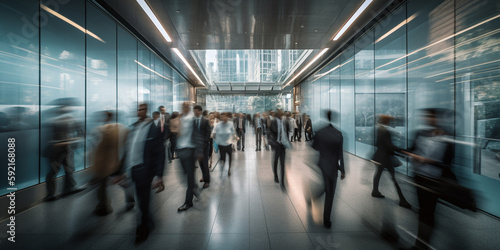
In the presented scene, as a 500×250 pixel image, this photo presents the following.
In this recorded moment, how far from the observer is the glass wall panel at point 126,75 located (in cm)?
838

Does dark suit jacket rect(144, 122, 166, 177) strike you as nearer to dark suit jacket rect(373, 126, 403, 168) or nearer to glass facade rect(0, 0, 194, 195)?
glass facade rect(0, 0, 194, 195)

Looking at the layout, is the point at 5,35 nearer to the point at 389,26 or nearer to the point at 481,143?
the point at 481,143

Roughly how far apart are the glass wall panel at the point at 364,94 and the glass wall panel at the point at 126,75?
9.57 meters

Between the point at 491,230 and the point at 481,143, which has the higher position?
the point at 481,143

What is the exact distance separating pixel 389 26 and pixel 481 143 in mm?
4982

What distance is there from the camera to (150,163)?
330 centimetres

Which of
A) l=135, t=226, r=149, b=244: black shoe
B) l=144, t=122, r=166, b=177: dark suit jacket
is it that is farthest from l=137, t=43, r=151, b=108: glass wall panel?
l=135, t=226, r=149, b=244: black shoe

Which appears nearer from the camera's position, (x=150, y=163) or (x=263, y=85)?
(x=150, y=163)

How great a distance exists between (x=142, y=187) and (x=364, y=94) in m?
9.22

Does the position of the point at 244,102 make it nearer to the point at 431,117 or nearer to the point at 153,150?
the point at 153,150

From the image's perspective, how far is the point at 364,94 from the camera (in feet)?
30.0

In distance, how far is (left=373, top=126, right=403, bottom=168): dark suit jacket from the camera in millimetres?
4257

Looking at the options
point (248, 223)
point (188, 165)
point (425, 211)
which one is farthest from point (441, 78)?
point (188, 165)

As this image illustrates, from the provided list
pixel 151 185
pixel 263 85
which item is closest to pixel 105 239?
pixel 151 185
